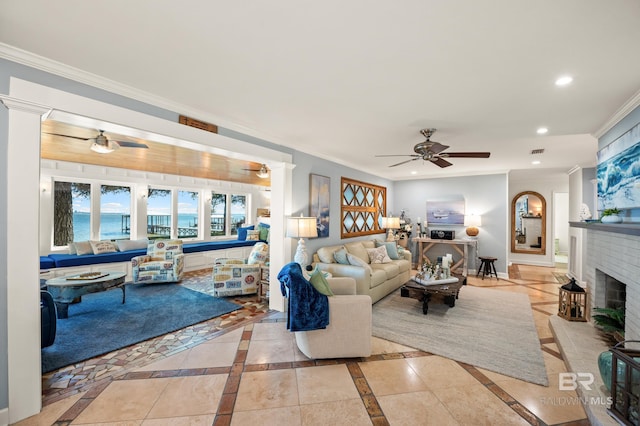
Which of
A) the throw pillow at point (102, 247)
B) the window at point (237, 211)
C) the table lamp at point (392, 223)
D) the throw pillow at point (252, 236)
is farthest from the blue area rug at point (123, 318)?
the table lamp at point (392, 223)

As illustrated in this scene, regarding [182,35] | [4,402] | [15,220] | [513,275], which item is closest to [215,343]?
[4,402]

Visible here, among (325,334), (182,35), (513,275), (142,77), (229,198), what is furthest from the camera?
(229,198)

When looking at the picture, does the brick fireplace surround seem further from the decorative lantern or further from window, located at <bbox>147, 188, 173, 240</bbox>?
window, located at <bbox>147, 188, 173, 240</bbox>

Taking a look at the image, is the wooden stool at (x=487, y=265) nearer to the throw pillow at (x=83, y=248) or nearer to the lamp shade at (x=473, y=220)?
the lamp shade at (x=473, y=220)

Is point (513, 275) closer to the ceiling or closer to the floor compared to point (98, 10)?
→ closer to the floor

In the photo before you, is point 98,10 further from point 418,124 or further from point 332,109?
point 418,124

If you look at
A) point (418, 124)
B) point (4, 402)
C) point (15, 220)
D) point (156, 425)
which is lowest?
point (156, 425)

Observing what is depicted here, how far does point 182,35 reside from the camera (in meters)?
1.71

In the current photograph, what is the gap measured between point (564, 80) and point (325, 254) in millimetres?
3544

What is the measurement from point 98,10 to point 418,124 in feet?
9.78

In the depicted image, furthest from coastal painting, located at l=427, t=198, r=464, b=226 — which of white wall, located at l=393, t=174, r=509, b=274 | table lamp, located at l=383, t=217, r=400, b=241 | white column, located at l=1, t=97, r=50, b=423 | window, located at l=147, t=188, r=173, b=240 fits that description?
white column, located at l=1, t=97, r=50, b=423

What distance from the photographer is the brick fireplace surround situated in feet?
6.86

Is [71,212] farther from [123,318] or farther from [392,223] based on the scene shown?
[392,223]

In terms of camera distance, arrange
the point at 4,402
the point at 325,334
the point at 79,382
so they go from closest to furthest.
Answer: the point at 4,402
the point at 79,382
the point at 325,334
